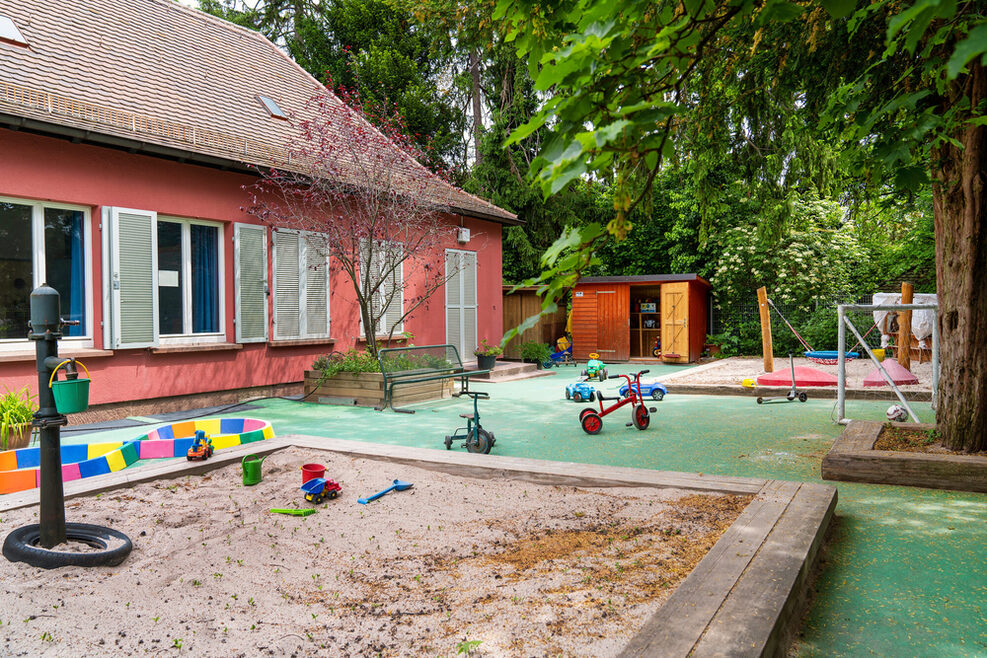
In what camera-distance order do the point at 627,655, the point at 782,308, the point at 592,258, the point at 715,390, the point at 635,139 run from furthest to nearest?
the point at 782,308
the point at 715,390
the point at 627,655
the point at 592,258
the point at 635,139

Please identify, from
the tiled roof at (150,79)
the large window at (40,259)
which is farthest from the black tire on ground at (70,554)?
the tiled roof at (150,79)

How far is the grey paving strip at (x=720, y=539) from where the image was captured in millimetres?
2092

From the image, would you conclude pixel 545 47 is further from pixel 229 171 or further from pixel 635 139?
pixel 229 171

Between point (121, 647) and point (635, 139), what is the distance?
7.98 ft

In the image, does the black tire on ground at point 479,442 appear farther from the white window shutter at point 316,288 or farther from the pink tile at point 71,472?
the white window shutter at point 316,288

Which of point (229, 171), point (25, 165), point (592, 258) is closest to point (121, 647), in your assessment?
point (592, 258)

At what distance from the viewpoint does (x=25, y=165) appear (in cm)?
763

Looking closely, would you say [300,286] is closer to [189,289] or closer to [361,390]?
[189,289]

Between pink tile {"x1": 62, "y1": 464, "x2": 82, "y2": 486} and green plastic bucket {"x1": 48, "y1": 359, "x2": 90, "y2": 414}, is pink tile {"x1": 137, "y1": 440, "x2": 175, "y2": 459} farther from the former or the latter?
green plastic bucket {"x1": 48, "y1": 359, "x2": 90, "y2": 414}

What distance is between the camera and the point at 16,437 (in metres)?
5.84

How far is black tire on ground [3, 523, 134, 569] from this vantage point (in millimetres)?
2984

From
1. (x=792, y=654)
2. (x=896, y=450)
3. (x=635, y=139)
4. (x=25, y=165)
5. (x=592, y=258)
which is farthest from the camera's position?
(x=25, y=165)

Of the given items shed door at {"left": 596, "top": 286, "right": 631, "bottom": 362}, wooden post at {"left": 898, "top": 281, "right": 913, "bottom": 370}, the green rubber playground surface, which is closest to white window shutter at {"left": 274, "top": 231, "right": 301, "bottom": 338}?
the green rubber playground surface

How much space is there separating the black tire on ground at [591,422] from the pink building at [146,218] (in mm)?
5503
